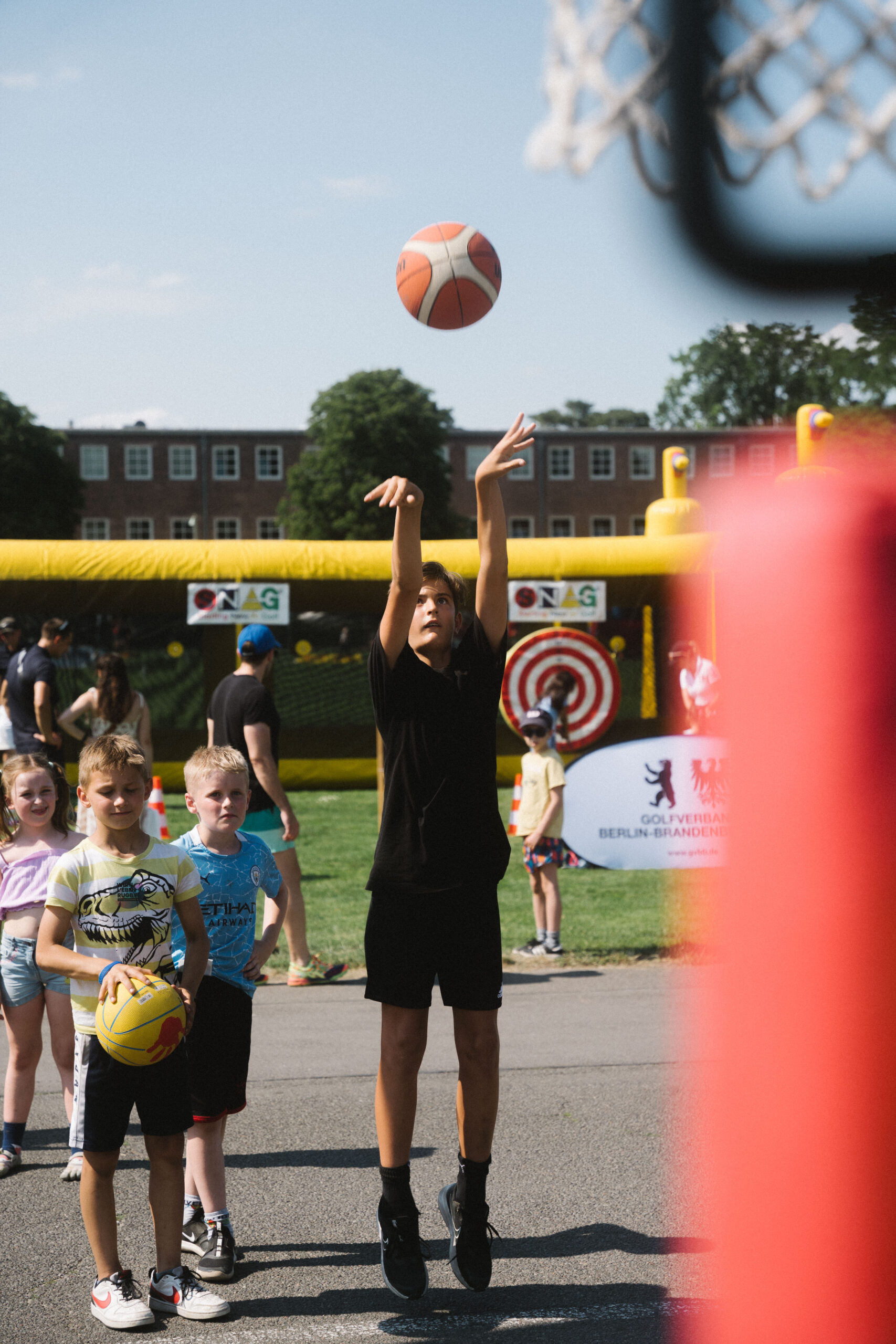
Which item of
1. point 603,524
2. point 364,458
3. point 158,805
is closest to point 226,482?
point 364,458

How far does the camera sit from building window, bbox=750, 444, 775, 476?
927 mm

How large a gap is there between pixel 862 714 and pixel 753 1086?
27 centimetres

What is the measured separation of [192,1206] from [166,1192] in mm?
549

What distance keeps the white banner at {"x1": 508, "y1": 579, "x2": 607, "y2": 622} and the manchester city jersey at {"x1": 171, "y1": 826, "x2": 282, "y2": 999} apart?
840 centimetres

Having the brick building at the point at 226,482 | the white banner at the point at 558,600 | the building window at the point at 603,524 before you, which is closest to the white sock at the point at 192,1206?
the white banner at the point at 558,600

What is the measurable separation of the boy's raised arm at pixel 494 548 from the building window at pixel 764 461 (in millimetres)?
2402

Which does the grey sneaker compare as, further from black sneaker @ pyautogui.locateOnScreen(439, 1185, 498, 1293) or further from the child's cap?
the child's cap

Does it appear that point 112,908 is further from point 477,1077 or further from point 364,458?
point 364,458

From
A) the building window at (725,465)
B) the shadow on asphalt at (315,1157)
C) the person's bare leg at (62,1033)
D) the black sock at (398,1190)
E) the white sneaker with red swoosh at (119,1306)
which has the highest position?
the building window at (725,465)

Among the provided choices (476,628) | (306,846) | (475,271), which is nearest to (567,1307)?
(476,628)

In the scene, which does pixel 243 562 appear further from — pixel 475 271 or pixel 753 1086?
pixel 753 1086

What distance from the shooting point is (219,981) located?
148 inches

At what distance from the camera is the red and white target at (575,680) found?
12.0 metres

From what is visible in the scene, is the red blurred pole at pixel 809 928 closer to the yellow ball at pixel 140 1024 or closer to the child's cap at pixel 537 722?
the yellow ball at pixel 140 1024
